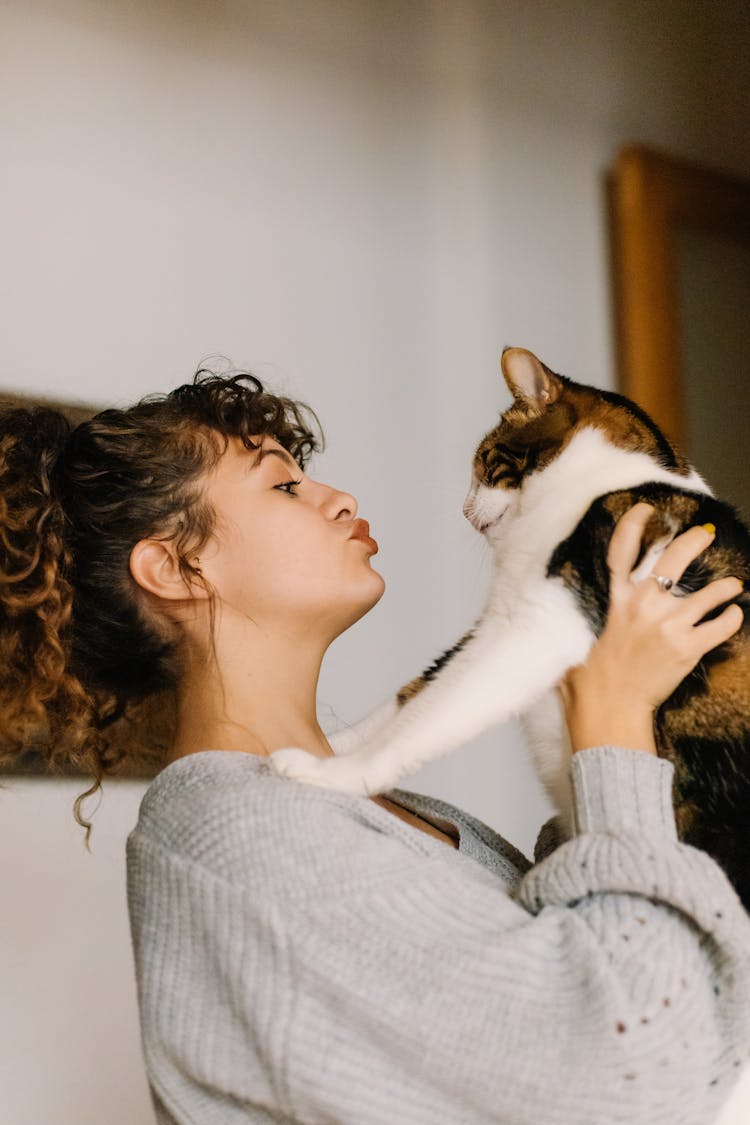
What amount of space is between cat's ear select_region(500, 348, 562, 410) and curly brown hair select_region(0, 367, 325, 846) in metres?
0.36

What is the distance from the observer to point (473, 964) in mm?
984

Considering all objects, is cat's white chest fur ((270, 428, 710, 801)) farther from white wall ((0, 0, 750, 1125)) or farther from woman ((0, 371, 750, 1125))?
white wall ((0, 0, 750, 1125))

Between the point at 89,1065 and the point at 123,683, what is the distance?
74 cm

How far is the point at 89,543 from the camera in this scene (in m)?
1.43

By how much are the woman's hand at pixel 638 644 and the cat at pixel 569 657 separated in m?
0.05

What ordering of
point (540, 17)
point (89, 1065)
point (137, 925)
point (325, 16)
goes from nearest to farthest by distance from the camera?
1. point (137, 925)
2. point (89, 1065)
3. point (325, 16)
4. point (540, 17)

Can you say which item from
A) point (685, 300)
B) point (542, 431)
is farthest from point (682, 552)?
point (685, 300)

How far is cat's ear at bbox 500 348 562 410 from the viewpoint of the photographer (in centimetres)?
157

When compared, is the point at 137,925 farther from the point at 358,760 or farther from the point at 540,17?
the point at 540,17

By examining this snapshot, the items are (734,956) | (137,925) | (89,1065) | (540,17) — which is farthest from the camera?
(540,17)

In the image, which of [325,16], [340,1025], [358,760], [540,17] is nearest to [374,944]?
[340,1025]

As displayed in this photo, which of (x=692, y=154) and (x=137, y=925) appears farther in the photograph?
(x=692, y=154)

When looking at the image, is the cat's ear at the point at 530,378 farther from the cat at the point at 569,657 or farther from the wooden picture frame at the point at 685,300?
the wooden picture frame at the point at 685,300

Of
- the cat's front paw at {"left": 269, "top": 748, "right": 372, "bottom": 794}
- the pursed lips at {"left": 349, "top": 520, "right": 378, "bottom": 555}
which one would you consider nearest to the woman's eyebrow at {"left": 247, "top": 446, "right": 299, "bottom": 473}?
the pursed lips at {"left": 349, "top": 520, "right": 378, "bottom": 555}
